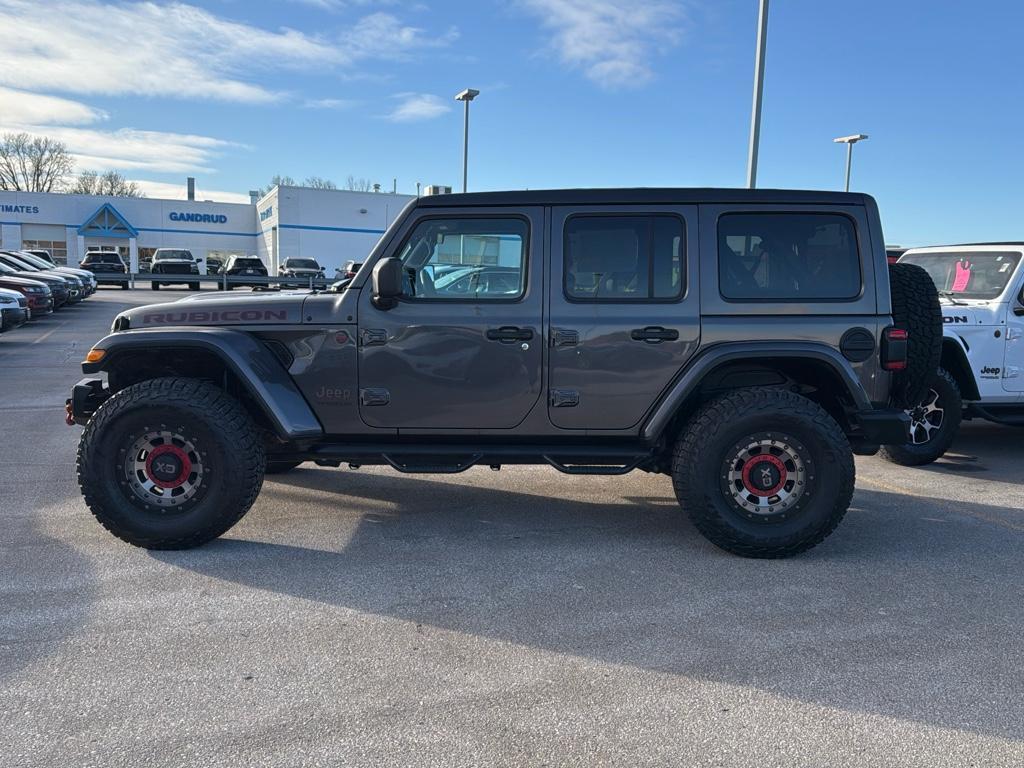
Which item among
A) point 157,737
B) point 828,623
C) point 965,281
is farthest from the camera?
point 965,281

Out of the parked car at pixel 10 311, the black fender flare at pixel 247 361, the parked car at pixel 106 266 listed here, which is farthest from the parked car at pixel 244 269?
the black fender flare at pixel 247 361

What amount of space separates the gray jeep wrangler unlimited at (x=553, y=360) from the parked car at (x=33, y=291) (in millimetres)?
17116

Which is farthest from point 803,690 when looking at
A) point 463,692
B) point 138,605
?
point 138,605

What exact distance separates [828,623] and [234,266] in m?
36.5

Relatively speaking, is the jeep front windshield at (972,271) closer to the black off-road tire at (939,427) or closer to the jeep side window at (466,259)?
the black off-road tire at (939,427)

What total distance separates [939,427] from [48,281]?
22.6m

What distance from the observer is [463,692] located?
3.14 m

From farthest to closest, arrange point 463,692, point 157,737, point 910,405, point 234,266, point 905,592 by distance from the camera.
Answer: point 234,266 < point 910,405 < point 905,592 < point 463,692 < point 157,737

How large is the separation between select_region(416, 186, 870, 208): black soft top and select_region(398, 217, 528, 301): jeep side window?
121 millimetres

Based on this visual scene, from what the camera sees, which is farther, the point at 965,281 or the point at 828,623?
the point at 965,281

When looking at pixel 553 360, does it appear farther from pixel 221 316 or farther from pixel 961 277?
pixel 961 277

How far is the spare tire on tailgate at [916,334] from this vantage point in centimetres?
490

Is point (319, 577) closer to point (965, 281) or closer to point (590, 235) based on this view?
point (590, 235)

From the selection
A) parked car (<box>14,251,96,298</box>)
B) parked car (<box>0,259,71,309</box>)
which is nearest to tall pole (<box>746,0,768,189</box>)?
parked car (<box>0,259,71,309</box>)
